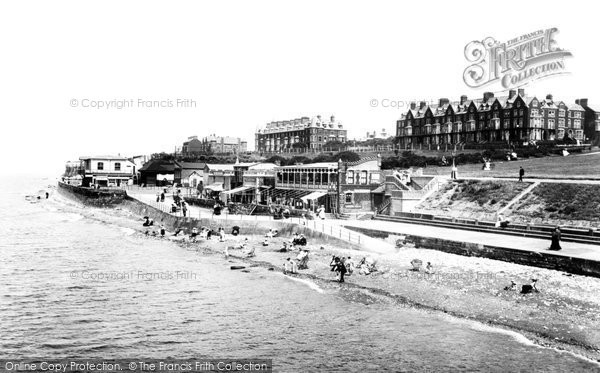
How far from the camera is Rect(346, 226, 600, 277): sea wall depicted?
22.6 metres

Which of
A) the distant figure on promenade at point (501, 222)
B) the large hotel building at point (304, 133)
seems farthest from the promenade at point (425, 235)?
the large hotel building at point (304, 133)

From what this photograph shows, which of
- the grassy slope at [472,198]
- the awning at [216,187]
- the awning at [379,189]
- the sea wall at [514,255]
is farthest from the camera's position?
the awning at [216,187]

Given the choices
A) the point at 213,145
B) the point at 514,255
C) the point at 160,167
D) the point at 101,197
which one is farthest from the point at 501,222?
Result: the point at 213,145

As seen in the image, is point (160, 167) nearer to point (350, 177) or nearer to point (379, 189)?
point (350, 177)

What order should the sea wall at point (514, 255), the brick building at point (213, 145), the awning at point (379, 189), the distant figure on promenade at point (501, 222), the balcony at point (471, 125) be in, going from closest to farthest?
1. the sea wall at point (514, 255)
2. the distant figure on promenade at point (501, 222)
3. the awning at point (379, 189)
4. the balcony at point (471, 125)
5. the brick building at point (213, 145)

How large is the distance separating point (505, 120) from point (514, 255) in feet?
186

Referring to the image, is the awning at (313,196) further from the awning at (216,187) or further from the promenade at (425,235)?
the awning at (216,187)

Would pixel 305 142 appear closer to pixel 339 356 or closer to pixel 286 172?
pixel 286 172

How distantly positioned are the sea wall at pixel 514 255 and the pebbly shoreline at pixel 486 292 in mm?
455

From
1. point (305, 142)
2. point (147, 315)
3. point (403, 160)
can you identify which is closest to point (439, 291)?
point (147, 315)

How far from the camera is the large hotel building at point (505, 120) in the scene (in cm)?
7400

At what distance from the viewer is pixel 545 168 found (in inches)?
1988

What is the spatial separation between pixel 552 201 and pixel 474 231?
567 centimetres

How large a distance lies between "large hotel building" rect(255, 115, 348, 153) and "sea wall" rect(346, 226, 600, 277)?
8055cm
